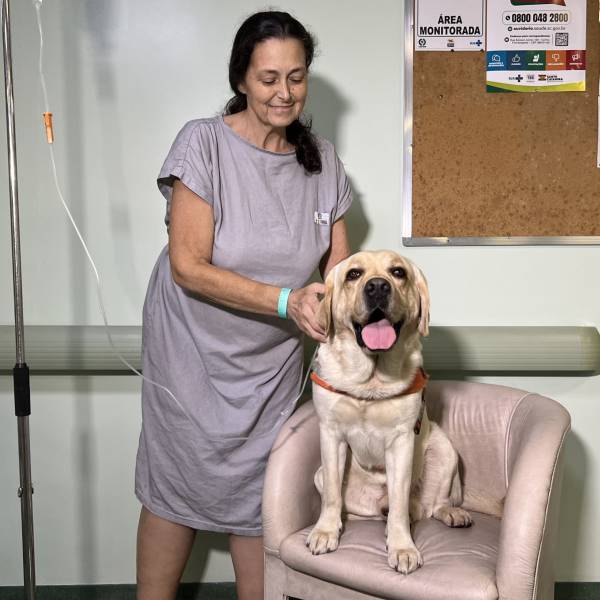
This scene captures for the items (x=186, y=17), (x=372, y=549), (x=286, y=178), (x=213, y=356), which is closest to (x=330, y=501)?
(x=372, y=549)

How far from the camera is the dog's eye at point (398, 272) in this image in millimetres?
1819

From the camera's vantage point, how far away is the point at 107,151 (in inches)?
99.0

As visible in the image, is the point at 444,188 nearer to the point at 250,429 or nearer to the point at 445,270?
the point at 445,270

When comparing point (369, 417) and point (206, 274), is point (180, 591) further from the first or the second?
point (206, 274)

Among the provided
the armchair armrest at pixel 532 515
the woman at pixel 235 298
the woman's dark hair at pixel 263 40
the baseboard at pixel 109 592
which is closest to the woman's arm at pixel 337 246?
the woman at pixel 235 298

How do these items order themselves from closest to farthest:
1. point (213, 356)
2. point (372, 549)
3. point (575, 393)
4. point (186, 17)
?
point (372, 549) < point (213, 356) < point (186, 17) < point (575, 393)

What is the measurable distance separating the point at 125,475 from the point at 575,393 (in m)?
1.57

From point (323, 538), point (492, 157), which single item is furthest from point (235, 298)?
point (492, 157)

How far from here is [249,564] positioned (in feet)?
7.19

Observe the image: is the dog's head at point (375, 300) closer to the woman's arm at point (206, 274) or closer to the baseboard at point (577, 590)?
the woman's arm at point (206, 274)

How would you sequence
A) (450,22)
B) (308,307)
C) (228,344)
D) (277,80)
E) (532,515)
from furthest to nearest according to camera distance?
(450,22)
(228,344)
(277,80)
(308,307)
(532,515)

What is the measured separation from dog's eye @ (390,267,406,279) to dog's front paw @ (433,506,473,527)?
66 centimetres

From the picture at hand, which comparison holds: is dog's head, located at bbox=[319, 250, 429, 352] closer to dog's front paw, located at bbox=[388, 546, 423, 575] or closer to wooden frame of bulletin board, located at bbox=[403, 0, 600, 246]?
dog's front paw, located at bbox=[388, 546, 423, 575]

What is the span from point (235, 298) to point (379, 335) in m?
0.37
